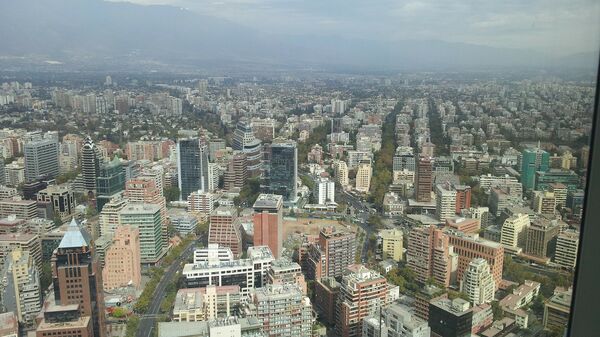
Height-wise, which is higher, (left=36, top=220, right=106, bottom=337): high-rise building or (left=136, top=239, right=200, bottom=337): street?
(left=36, top=220, right=106, bottom=337): high-rise building

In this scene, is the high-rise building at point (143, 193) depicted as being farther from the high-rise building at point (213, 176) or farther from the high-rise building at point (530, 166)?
the high-rise building at point (530, 166)

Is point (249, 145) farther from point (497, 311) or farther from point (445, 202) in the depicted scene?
point (497, 311)

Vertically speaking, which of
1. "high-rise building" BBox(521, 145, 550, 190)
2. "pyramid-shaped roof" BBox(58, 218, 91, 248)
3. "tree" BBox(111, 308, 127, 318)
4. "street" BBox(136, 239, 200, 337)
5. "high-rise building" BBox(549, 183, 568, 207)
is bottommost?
"street" BBox(136, 239, 200, 337)

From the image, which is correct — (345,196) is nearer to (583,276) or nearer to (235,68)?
(235,68)

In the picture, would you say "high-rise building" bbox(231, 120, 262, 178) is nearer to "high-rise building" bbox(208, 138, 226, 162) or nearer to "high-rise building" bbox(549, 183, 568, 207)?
"high-rise building" bbox(208, 138, 226, 162)

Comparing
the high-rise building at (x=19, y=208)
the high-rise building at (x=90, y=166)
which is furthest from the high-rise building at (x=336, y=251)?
the high-rise building at (x=90, y=166)

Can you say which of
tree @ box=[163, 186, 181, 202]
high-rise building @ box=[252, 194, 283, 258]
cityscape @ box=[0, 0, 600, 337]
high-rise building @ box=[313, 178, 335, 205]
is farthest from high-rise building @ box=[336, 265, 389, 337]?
tree @ box=[163, 186, 181, 202]

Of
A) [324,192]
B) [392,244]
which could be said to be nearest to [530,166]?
[392,244]
